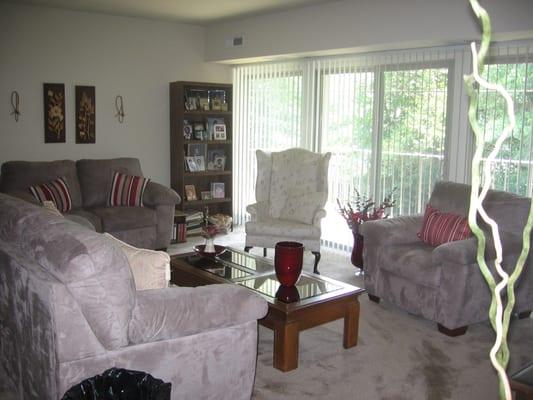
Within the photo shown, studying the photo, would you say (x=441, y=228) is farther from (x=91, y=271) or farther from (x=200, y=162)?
(x=200, y=162)

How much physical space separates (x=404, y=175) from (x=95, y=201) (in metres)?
3.08

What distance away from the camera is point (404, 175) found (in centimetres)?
542

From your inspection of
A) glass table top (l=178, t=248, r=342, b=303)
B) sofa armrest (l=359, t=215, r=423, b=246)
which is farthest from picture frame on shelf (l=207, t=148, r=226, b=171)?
sofa armrest (l=359, t=215, r=423, b=246)

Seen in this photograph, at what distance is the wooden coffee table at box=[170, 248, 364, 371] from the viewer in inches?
127

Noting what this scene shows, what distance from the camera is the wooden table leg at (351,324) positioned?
355 centimetres

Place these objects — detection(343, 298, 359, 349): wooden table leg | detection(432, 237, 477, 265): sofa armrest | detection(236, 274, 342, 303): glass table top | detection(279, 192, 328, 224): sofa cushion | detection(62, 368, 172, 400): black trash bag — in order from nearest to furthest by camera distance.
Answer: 1. detection(62, 368, 172, 400): black trash bag
2. detection(236, 274, 342, 303): glass table top
3. detection(343, 298, 359, 349): wooden table leg
4. detection(432, 237, 477, 265): sofa armrest
5. detection(279, 192, 328, 224): sofa cushion

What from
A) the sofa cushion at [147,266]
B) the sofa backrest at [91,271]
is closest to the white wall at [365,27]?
the sofa cushion at [147,266]

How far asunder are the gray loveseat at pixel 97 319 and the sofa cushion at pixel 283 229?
239 cm

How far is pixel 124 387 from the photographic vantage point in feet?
7.16

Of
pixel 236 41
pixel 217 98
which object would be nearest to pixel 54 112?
pixel 217 98

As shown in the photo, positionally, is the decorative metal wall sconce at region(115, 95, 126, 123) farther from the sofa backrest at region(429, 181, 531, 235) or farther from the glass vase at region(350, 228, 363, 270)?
the sofa backrest at region(429, 181, 531, 235)

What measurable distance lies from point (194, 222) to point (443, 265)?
11.5ft

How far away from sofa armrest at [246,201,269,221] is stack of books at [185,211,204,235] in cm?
124

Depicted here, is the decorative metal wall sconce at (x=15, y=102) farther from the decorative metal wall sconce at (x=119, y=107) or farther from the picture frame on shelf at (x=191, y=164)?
the picture frame on shelf at (x=191, y=164)
